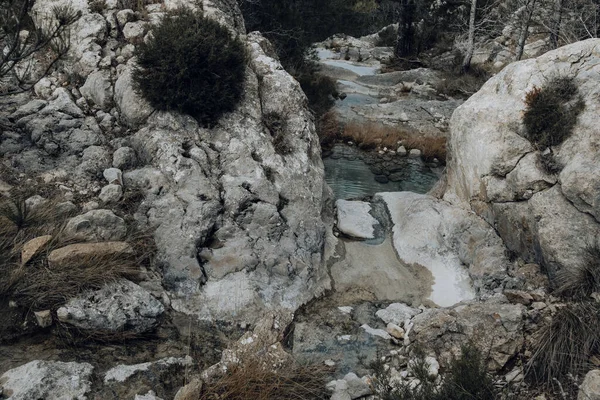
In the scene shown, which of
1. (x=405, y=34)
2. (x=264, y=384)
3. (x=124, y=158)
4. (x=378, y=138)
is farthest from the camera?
(x=405, y=34)

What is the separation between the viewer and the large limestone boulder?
25.3ft

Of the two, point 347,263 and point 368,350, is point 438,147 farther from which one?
point 368,350

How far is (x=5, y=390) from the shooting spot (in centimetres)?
513

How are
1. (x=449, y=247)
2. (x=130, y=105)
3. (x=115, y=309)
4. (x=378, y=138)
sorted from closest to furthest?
(x=115, y=309), (x=130, y=105), (x=449, y=247), (x=378, y=138)

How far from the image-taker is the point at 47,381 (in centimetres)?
530

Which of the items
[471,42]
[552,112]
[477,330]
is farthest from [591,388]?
[471,42]

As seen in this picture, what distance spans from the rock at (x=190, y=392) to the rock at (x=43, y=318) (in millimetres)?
1997

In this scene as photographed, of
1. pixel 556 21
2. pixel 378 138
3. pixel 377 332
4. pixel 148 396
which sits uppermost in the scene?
pixel 556 21

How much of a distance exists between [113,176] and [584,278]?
7190mm

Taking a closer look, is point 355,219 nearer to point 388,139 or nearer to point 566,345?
point 566,345

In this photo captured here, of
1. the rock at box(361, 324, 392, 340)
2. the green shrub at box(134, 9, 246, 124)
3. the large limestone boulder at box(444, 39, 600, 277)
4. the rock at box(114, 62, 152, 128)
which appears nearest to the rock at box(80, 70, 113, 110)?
the rock at box(114, 62, 152, 128)

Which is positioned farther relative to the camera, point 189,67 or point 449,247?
point 449,247

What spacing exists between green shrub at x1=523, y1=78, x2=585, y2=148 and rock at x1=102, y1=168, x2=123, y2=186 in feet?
23.4

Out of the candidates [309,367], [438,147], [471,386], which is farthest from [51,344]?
[438,147]
